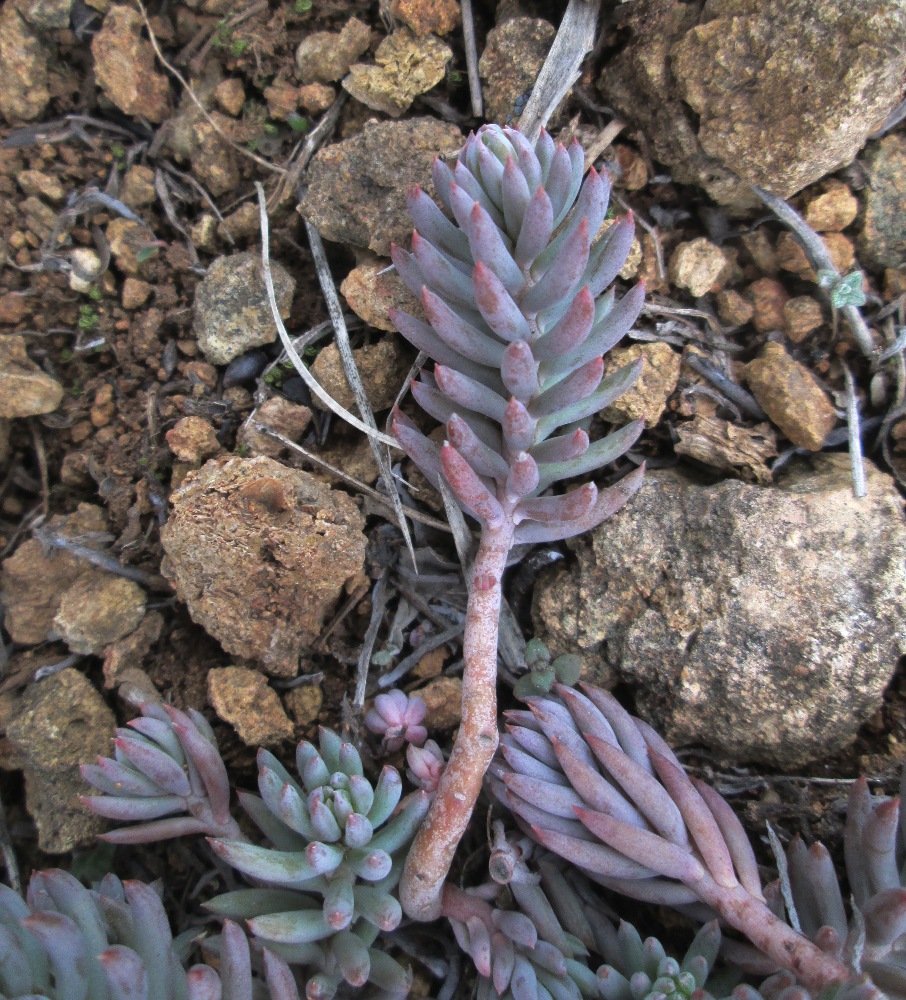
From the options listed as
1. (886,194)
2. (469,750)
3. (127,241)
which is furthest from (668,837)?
(127,241)

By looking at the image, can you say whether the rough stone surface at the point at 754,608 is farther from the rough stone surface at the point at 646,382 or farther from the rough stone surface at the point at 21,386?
the rough stone surface at the point at 21,386

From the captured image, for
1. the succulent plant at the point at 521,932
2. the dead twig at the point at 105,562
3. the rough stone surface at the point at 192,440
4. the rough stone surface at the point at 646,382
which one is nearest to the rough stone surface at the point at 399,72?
the rough stone surface at the point at 646,382

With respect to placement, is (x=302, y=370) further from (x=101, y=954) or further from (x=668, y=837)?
(x=668, y=837)

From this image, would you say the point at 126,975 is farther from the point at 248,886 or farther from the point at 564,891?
the point at 564,891

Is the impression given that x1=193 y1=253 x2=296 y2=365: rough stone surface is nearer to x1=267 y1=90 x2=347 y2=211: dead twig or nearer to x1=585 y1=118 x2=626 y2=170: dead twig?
x1=267 y1=90 x2=347 y2=211: dead twig

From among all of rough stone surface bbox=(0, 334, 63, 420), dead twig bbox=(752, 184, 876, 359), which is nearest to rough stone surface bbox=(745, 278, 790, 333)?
dead twig bbox=(752, 184, 876, 359)
